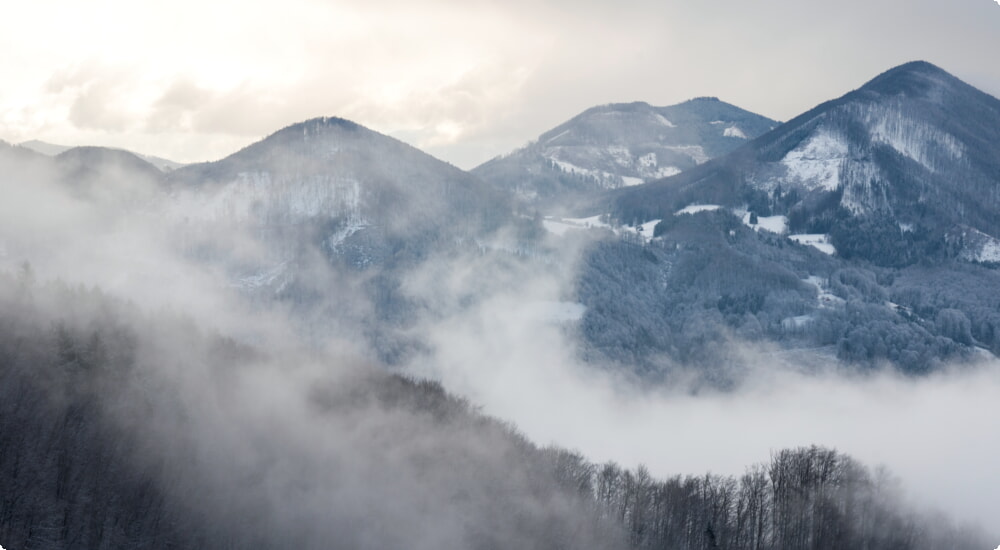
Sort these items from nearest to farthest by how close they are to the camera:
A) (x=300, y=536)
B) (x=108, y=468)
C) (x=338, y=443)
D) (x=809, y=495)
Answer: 1. (x=108, y=468)
2. (x=300, y=536)
3. (x=809, y=495)
4. (x=338, y=443)

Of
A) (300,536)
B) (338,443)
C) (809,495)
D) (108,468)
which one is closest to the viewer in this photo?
(108,468)

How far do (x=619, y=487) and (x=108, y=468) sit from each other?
252 feet

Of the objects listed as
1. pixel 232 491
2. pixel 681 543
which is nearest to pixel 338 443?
pixel 232 491

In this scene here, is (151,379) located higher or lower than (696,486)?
higher

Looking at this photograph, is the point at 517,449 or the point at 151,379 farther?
the point at 517,449

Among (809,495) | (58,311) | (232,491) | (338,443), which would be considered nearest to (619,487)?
(809,495)

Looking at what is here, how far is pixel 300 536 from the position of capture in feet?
513

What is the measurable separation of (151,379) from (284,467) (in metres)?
24.2

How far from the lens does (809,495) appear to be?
548 ft

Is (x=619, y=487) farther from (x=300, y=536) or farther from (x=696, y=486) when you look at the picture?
(x=300, y=536)

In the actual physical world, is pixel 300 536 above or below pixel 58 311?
below

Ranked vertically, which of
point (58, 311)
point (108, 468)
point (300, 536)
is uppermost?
point (58, 311)

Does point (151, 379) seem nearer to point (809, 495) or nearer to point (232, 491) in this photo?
point (232, 491)

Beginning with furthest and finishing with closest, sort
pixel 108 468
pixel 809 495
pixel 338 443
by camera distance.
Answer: pixel 338 443 < pixel 809 495 < pixel 108 468
